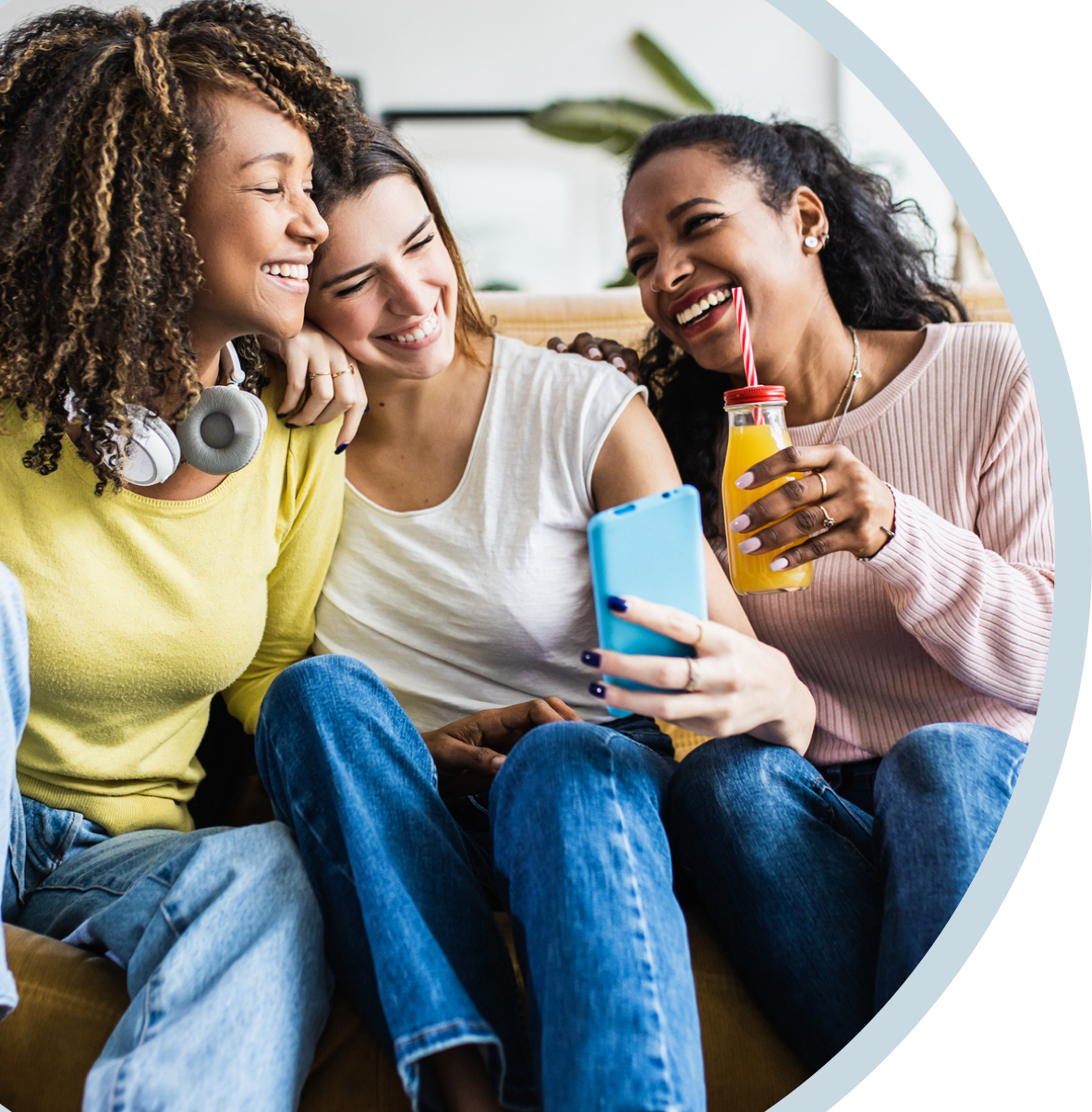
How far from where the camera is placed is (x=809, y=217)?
133cm

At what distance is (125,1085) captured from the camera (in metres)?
0.72

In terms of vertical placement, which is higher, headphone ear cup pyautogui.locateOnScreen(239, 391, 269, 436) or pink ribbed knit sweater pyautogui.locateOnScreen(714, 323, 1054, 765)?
headphone ear cup pyautogui.locateOnScreen(239, 391, 269, 436)

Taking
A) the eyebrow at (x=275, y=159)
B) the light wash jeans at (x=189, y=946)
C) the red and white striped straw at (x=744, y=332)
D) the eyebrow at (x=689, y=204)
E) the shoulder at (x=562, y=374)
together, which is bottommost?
the light wash jeans at (x=189, y=946)

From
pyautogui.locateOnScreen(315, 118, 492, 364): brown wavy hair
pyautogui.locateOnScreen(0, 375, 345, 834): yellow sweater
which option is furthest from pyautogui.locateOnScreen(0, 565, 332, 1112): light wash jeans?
pyautogui.locateOnScreen(315, 118, 492, 364): brown wavy hair

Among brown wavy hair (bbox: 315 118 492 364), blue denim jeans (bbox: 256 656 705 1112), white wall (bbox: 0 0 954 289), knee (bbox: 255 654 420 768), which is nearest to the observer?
blue denim jeans (bbox: 256 656 705 1112)

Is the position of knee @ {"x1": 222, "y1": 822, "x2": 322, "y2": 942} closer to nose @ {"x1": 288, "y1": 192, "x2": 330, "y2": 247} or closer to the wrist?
the wrist

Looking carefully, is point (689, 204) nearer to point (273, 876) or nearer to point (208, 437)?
point (208, 437)

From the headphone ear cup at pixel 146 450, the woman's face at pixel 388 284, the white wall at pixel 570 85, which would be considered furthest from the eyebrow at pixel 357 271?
the white wall at pixel 570 85

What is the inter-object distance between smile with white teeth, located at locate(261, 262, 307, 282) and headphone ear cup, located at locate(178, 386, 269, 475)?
136 millimetres

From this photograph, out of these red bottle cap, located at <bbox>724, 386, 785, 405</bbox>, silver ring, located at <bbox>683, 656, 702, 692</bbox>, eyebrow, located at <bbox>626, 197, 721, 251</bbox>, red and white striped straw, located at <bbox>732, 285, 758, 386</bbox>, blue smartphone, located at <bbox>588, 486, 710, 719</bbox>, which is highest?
eyebrow, located at <bbox>626, 197, 721, 251</bbox>

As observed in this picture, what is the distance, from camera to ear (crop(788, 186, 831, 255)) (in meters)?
1.32

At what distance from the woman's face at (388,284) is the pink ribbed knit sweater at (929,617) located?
0.48m

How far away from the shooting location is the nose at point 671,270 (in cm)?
125

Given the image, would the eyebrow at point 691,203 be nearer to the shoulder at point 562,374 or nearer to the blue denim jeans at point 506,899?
the shoulder at point 562,374
